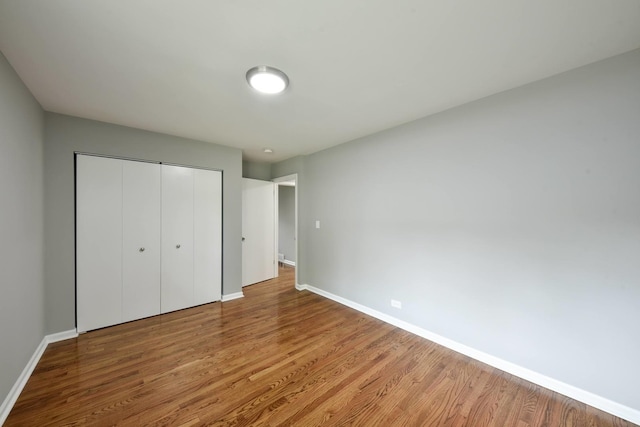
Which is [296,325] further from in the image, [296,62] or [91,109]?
[91,109]

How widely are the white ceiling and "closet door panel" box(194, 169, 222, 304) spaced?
1279mm

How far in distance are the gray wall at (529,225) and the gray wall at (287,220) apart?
355 cm

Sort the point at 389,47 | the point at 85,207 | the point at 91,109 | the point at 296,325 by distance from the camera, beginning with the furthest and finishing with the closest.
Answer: the point at 296,325 < the point at 85,207 < the point at 91,109 < the point at 389,47

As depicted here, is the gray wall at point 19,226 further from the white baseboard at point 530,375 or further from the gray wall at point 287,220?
the gray wall at point 287,220

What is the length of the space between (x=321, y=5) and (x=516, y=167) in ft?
6.58

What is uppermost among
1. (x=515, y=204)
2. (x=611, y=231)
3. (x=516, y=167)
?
(x=516, y=167)

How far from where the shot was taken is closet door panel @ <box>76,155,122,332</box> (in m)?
2.64

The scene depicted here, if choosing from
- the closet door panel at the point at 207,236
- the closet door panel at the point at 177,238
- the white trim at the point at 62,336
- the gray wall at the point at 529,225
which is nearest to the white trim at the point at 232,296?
the closet door panel at the point at 207,236

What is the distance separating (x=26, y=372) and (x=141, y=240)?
1472 mm

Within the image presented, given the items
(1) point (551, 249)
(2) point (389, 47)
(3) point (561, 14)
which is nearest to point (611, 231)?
(1) point (551, 249)

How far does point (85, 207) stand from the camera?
2666 millimetres

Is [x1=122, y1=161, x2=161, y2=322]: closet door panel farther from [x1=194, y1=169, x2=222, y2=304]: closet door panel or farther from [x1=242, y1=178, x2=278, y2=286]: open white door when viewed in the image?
[x1=242, y1=178, x2=278, y2=286]: open white door

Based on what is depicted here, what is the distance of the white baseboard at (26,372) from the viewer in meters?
1.57

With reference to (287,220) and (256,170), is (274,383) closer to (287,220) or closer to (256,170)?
(256,170)
